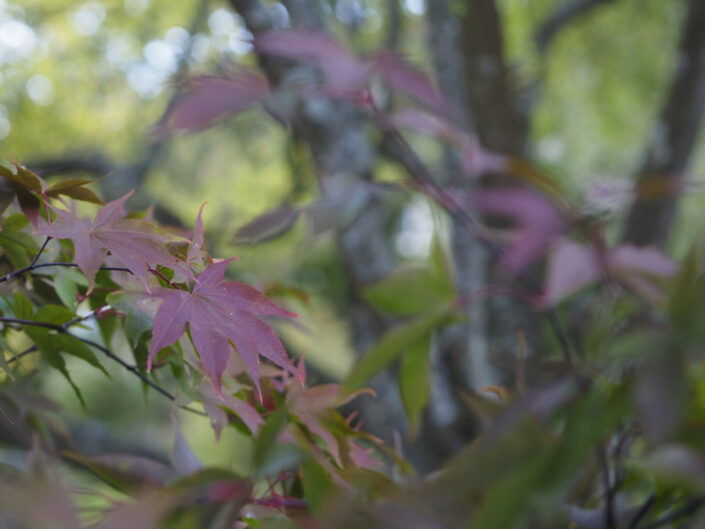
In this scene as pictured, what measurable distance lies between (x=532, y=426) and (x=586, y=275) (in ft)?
0.21

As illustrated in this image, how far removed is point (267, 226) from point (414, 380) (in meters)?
0.13

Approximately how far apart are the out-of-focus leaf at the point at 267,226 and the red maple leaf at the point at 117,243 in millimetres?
38

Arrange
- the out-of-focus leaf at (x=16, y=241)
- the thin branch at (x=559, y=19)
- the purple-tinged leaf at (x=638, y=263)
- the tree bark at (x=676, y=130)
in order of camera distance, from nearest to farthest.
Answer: the purple-tinged leaf at (x=638, y=263)
the out-of-focus leaf at (x=16, y=241)
the tree bark at (x=676, y=130)
the thin branch at (x=559, y=19)

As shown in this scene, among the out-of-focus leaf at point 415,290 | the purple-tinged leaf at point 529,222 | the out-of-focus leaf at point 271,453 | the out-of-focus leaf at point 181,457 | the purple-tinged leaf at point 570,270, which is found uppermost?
the purple-tinged leaf at point 529,222

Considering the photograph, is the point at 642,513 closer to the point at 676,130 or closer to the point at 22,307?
the point at 22,307

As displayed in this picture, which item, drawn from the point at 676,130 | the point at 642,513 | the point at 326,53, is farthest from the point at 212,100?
the point at 676,130

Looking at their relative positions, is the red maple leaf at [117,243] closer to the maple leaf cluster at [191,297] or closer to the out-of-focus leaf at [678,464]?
the maple leaf cluster at [191,297]

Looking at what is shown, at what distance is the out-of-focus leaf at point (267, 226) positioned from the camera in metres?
0.35

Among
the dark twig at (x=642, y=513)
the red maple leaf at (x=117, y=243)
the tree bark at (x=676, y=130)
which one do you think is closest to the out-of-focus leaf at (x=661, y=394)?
the dark twig at (x=642, y=513)

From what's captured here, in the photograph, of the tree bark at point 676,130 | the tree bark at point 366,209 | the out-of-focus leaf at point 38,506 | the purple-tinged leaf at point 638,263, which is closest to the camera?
the out-of-focus leaf at point 38,506

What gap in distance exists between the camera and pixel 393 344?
33 cm

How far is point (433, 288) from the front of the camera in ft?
1.22

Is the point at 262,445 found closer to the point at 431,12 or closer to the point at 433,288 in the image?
the point at 433,288

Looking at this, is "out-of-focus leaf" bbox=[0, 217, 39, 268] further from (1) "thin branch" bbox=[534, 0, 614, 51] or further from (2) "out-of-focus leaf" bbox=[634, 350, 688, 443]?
(1) "thin branch" bbox=[534, 0, 614, 51]
